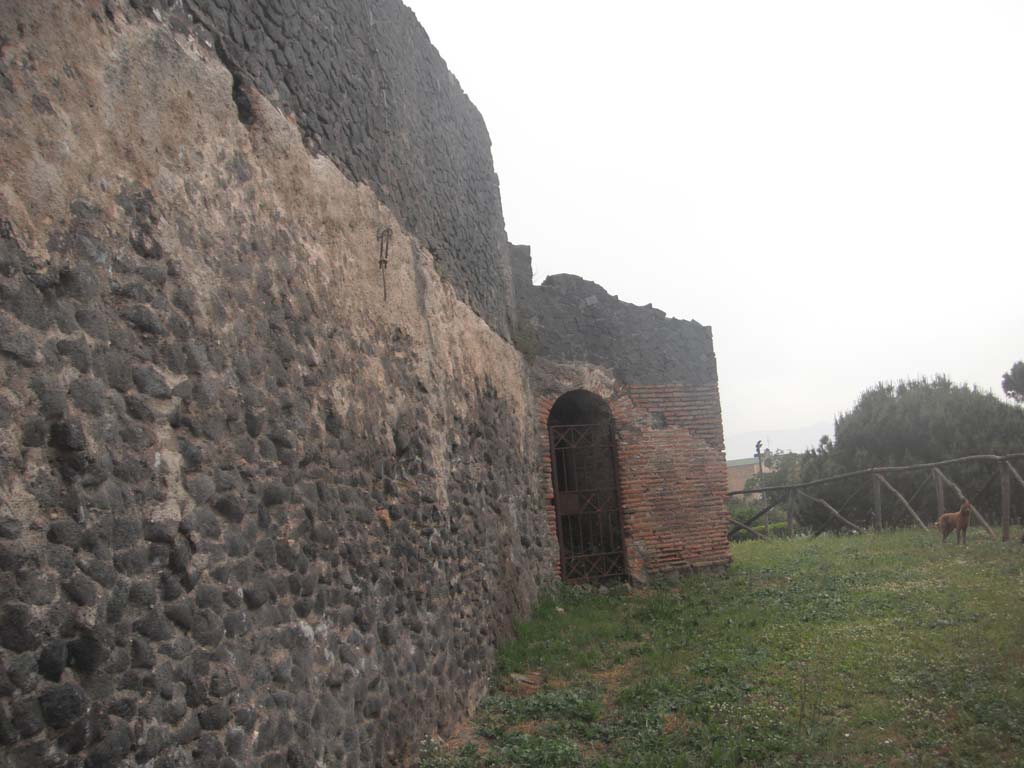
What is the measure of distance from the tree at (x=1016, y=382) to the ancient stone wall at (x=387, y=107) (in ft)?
114

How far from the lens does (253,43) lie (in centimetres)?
420

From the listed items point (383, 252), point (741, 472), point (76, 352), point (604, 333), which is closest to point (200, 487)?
point (76, 352)

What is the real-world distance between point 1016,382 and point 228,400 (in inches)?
1610

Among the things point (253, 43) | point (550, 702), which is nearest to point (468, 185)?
point (253, 43)

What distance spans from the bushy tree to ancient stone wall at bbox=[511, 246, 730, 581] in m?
11.7

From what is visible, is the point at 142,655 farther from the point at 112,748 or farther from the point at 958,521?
the point at 958,521

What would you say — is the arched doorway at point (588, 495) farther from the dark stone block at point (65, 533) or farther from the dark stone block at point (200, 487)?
the dark stone block at point (65, 533)

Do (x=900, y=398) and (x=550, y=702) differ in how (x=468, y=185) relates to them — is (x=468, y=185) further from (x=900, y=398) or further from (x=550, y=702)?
(x=900, y=398)

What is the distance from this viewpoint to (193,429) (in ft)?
10.5

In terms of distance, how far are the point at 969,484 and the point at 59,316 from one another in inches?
952

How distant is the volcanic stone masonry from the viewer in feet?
8.18

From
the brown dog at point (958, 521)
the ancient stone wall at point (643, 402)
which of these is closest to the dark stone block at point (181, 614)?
the ancient stone wall at point (643, 402)

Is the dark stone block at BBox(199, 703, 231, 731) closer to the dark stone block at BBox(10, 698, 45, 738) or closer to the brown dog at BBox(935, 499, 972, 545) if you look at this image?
the dark stone block at BBox(10, 698, 45, 738)

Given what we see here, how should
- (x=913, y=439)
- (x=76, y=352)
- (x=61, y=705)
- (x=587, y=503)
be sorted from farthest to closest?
(x=913, y=439) → (x=587, y=503) → (x=76, y=352) → (x=61, y=705)
